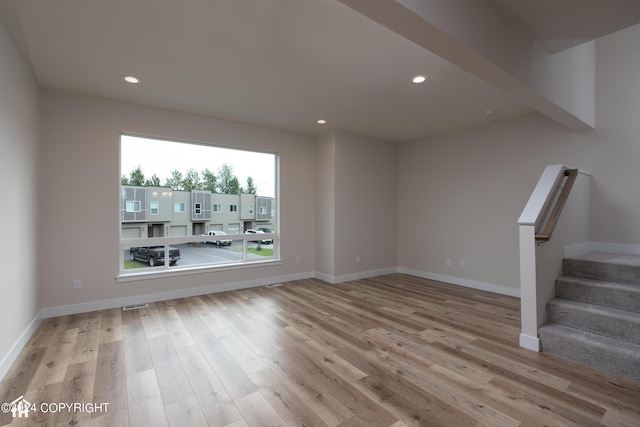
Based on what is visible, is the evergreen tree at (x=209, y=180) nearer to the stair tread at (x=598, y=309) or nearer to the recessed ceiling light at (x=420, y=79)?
the recessed ceiling light at (x=420, y=79)

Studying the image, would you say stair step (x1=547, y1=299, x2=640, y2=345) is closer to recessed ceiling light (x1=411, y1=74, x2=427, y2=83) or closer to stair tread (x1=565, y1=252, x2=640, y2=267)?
stair tread (x1=565, y1=252, x2=640, y2=267)

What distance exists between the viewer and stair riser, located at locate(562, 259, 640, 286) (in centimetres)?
290

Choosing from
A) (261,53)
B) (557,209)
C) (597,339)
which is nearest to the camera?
(597,339)

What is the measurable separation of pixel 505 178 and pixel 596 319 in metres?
2.59

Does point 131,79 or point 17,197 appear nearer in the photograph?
point 17,197

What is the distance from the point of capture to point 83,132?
3768 millimetres

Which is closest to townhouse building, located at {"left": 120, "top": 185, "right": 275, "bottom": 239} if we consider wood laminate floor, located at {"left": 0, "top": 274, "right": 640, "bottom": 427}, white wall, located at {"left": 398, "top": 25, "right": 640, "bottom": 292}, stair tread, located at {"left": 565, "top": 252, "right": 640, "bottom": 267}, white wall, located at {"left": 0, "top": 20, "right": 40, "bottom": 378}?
white wall, located at {"left": 0, "top": 20, "right": 40, "bottom": 378}

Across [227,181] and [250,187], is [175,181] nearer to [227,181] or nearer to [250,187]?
[227,181]

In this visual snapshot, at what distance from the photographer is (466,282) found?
16.9ft

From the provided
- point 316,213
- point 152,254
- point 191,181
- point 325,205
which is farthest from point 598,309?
point 152,254

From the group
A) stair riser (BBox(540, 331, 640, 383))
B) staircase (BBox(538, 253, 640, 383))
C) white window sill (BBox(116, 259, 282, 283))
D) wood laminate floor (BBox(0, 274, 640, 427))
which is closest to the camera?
wood laminate floor (BBox(0, 274, 640, 427))

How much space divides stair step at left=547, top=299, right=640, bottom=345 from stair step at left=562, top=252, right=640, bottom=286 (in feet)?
1.46

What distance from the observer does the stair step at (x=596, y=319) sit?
2.47 metres

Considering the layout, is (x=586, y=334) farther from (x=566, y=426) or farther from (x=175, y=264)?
(x=175, y=264)
